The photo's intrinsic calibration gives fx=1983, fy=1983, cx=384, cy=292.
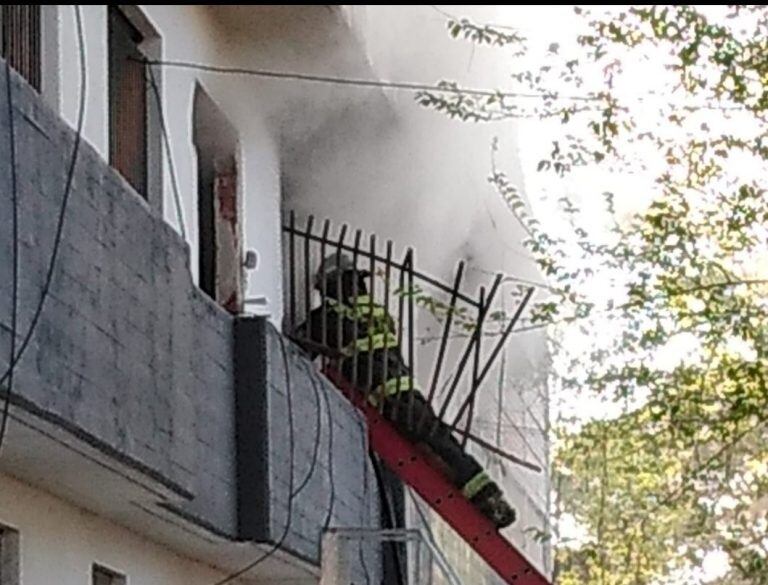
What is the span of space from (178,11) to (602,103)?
2810mm

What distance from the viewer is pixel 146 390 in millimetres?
7789

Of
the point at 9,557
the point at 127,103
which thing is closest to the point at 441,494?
the point at 127,103

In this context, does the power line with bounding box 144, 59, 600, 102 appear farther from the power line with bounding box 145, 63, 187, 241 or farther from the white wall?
the white wall

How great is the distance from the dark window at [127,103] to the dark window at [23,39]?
4.04ft

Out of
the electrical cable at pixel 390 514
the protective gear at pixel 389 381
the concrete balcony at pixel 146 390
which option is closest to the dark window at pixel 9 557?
the concrete balcony at pixel 146 390

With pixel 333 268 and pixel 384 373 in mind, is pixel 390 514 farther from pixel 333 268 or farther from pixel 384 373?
pixel 333 268

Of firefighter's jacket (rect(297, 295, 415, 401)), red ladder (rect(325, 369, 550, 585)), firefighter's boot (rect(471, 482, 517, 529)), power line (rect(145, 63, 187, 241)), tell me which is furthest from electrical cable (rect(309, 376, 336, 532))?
firefighter's boot (rect(471, 482, 517, 529))

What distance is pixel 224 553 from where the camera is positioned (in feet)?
34.8

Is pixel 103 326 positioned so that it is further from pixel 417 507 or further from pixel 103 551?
pixel 417 507

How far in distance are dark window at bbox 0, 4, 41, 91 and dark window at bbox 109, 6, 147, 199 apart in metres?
1.23

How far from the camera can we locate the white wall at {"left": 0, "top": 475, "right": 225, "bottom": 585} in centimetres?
795

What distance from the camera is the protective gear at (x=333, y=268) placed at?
42.7 feet

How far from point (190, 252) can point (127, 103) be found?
0.79 metres

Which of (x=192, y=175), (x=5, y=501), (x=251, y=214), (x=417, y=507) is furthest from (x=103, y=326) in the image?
(x=417, y=507)
